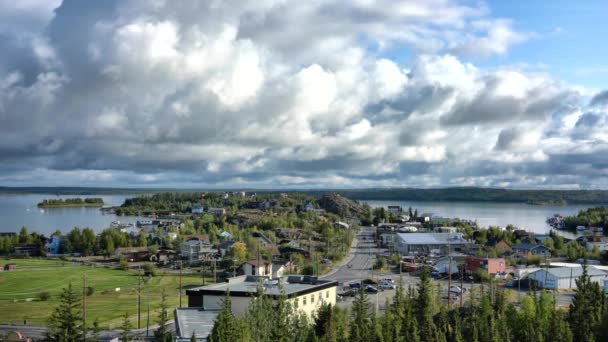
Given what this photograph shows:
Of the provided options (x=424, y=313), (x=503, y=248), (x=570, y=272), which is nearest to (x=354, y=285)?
(x=570, y=272)

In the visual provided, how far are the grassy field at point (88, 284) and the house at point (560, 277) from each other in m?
26.4

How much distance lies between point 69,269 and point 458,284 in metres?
35.1

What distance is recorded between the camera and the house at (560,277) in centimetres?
4206

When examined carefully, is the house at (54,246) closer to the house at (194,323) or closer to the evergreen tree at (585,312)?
the house at (194,323)

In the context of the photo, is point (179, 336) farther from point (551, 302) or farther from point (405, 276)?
point (405, 276)

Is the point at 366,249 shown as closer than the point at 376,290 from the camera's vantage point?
No

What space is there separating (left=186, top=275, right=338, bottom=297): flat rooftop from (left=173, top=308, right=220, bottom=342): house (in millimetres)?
1098

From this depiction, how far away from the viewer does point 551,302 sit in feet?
88.8

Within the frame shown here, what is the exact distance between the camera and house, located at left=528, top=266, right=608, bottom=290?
4206cm

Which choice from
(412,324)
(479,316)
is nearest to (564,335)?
(479,316)

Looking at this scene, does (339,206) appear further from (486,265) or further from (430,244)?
(486,265)

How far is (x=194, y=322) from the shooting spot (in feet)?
66.8

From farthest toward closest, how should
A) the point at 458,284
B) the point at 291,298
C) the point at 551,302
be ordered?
the point at 458,284 → the point at 551,302 → the point at 291,298

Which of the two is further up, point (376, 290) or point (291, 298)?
point (291, 298)
